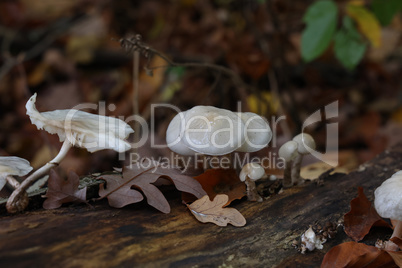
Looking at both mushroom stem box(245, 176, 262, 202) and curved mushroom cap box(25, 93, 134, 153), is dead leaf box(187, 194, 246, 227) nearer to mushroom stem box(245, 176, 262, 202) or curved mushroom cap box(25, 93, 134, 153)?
mushroom stem box(245, 176, 262, 202)

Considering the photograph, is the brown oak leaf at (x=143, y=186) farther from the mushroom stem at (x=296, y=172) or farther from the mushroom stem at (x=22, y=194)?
the mushroom stem at (x=296, y=172)

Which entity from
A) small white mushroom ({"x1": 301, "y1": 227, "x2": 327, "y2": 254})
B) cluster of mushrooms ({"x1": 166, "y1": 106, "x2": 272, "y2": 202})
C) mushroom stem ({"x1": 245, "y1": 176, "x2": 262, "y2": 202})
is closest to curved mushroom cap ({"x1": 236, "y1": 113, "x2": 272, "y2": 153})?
cluster of mushrooms ({"x1": 166, "y1": 106, "x2": 272, "y2": 202})

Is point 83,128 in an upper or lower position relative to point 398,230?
upper

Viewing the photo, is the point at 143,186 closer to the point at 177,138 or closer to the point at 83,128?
the point at 177,138

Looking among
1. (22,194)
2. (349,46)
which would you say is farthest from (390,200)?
(349,46)

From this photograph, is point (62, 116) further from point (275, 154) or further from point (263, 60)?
point (263, 60)

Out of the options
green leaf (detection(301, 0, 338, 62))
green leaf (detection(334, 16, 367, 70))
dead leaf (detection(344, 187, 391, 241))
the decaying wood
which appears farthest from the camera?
green leaf (detection(334, 16, 367, 70))

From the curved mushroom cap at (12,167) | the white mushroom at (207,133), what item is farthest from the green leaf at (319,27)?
the curved mushroom cap at (12,167)
